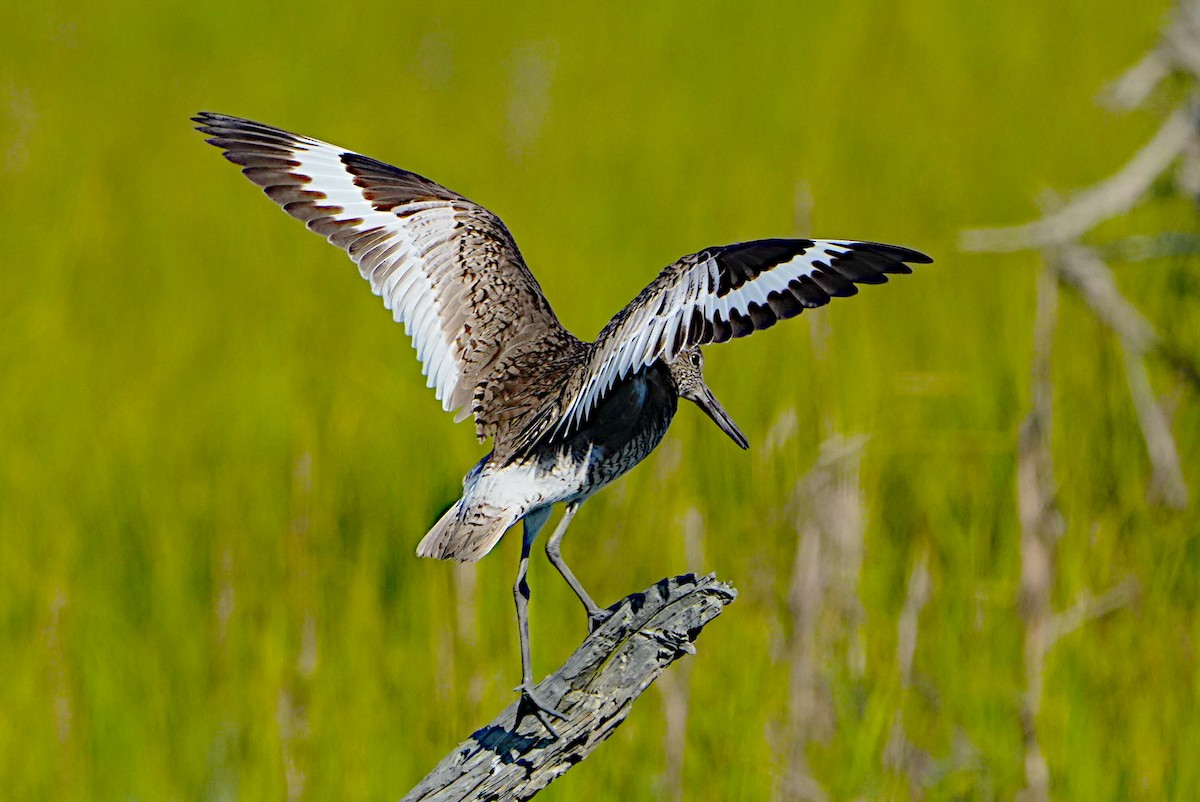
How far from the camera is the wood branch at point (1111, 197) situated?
4.70 m

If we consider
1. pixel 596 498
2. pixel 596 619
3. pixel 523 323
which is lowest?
pixel 596 619

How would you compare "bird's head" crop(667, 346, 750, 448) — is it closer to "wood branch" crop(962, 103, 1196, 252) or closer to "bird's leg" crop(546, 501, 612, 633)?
"bird's leg" crop(546, 501, 612, 633)

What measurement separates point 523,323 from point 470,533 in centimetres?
80

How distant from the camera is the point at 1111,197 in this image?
15.7 ft

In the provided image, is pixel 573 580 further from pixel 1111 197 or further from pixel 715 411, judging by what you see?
pixel 1111 197

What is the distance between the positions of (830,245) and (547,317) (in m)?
1.01

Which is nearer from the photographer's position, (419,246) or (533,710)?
(533,710)

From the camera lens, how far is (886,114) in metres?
8.05

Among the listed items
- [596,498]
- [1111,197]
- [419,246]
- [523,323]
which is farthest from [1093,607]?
[419,246]

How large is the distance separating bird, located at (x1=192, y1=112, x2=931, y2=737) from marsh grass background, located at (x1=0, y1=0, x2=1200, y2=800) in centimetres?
96

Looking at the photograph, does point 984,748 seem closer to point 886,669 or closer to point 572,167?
point 886,669

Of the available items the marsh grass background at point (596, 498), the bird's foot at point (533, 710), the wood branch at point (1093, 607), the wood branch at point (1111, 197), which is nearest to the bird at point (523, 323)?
the bird's foot at point (533, 710)

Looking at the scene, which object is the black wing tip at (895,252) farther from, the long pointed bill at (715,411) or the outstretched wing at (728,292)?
the long pointed bill at (715,411)

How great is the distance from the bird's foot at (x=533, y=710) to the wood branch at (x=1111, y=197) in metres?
2.77
